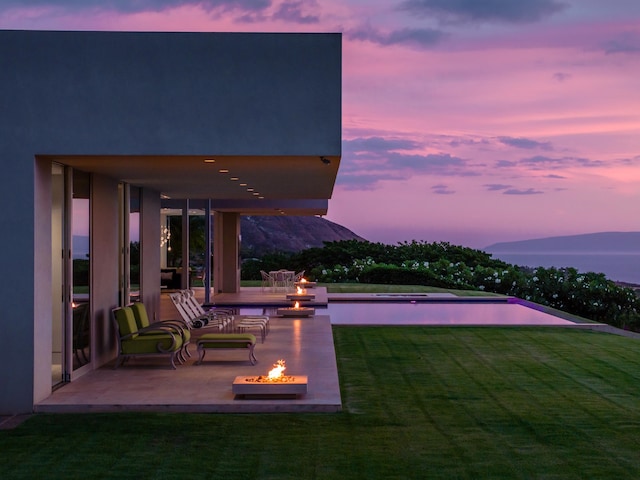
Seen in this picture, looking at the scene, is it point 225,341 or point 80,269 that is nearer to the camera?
point 80,269

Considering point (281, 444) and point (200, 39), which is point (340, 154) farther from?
point (281, 444)

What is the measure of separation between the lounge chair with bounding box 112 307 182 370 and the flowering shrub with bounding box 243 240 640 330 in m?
15.2

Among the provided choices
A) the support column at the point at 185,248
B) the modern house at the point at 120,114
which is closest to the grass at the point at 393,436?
the modern house at the point at 120,114

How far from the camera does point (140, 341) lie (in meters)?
11.0

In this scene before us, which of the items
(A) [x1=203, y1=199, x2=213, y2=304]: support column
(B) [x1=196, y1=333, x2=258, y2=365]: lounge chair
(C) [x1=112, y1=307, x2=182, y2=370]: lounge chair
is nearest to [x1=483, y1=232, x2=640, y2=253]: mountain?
(A) [x1=203, y1=199, x2=213, y2=304]: support column

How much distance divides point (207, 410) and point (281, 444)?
1.50 metres

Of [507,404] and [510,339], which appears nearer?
[507,404]

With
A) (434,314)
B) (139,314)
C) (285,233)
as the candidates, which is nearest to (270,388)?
(139,314)

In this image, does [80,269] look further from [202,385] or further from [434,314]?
[434,314]

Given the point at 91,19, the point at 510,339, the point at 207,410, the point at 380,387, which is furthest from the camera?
the point at 91,19

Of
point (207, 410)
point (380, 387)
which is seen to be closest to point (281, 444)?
point (207, 410)

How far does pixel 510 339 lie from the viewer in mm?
15062

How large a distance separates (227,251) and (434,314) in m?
8.95

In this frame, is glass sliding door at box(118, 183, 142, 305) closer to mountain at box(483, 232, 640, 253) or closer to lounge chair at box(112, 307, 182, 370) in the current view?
lounge chair at box(112, 307, 182, 370)
